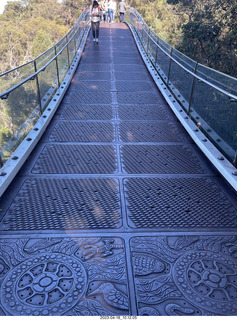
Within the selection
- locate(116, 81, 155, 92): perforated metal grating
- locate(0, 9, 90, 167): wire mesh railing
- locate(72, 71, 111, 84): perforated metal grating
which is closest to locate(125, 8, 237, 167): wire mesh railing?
locate(116, 81, 155, 92): perforated metal grating

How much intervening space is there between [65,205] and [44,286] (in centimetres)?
105

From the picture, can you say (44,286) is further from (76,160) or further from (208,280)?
(76,160)

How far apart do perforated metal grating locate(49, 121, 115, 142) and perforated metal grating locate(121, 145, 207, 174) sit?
0.56 meters

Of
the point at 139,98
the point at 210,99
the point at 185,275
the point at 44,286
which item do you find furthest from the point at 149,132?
the point at 44,286

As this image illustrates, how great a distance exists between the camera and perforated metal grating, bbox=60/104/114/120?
5719 mm

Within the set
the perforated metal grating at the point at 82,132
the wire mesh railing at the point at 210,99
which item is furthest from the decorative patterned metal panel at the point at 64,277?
the perforated metal grating at the point at 82,132

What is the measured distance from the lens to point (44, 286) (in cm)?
228

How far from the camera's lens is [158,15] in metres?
46.9

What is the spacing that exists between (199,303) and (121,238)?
2.92ft

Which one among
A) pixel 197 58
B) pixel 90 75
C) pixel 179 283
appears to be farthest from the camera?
pixel 197 58

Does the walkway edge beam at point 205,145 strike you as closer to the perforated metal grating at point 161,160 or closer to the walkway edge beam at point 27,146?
the perforated metal grating at point 161,160

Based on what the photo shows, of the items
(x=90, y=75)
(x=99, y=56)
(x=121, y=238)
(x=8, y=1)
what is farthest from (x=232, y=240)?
(x=8, y=1)

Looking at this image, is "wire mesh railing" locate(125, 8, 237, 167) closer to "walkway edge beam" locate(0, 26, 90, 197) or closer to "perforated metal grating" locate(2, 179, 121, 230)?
"perforated metal grating" locate(2, 179, 121, 230)

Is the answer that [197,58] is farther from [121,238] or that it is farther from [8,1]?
[8,1]
